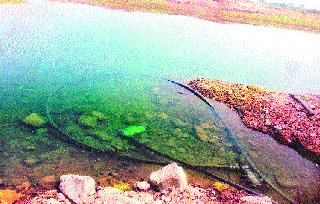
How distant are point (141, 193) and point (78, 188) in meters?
1.90

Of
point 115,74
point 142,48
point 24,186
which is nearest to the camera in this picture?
point 24,186

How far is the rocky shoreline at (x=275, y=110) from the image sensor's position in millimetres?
16125

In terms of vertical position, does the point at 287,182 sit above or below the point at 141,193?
below

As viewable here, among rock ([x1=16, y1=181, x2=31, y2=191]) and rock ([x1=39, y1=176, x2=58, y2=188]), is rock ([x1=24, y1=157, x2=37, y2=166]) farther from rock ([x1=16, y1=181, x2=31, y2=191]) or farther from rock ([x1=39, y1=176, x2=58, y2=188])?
rock ([x1=16, y1=181, x2=31, y2=191])

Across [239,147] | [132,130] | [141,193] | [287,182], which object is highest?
[132,130]

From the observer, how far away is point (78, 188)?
10.2m

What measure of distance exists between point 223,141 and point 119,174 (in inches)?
211

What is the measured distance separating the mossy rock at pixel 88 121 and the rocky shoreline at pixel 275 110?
6942 millimetres

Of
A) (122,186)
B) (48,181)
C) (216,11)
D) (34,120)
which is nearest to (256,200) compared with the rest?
(122,186)

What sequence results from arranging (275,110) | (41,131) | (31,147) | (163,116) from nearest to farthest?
(31,147)
(41,131)
(163,116)
(275,110)

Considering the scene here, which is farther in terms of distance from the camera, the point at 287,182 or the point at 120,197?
the point at 287,182

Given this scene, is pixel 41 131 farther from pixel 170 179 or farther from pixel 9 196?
pixel 170 179

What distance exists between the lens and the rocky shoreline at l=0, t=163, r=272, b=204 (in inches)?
393

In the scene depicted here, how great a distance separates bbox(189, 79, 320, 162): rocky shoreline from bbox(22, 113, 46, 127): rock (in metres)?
9.11
